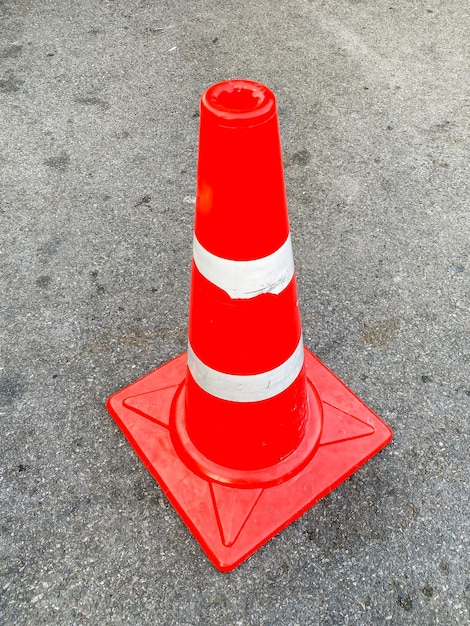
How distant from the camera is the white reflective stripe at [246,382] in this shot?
1662 millimetres

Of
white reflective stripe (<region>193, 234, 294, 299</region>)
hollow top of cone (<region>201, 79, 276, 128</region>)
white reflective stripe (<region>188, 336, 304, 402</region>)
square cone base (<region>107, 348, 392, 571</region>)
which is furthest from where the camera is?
square cone base (<region>107, 348, 392, 571</region>)

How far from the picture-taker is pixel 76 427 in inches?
82.3

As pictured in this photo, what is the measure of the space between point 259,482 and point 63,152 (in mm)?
2304

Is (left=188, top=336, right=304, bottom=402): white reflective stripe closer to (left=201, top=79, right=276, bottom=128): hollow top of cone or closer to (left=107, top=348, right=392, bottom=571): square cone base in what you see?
(left=107, top=348, right=392, bottom=571): square cone base

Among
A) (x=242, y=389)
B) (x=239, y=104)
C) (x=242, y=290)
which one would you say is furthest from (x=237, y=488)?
(x=239, y=104)

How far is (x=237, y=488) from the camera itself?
1.85 m

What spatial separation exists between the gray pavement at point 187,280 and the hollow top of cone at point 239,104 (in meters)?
1.21

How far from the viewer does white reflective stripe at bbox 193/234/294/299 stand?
1474 millimetres

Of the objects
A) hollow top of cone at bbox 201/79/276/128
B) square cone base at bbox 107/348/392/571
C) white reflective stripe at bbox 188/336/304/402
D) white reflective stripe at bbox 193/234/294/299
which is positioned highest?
hollow top of cone at bbox 201/79/276/128

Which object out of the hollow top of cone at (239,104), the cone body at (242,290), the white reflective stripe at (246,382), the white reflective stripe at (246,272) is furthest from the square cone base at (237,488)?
the hollow top of cone at (239,104)

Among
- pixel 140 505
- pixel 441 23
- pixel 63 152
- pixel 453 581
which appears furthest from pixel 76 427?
pixel 441 23

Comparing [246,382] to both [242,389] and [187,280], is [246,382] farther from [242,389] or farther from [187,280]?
[187,280]

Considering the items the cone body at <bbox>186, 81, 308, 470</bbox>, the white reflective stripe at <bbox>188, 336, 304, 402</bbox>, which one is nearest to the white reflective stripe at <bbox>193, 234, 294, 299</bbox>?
the cone body at <bbox>186, 81, 308, 470</bbox>

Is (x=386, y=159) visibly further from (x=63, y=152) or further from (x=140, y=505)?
(x=140, y=505)
